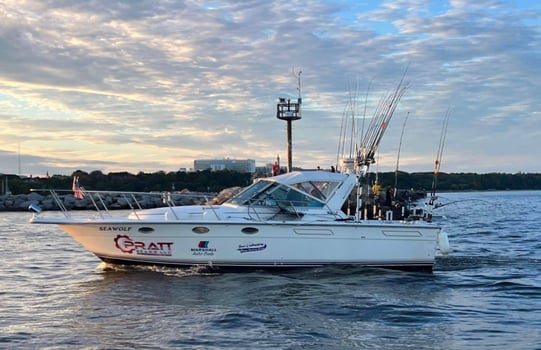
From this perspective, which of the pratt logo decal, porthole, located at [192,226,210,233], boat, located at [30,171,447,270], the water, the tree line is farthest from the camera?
the tree line

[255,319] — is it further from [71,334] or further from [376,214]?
[376,214]

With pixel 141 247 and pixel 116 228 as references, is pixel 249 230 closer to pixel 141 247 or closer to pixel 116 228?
pixel 141 247

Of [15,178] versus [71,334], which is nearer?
[71,334]

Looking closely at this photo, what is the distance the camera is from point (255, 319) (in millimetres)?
9953

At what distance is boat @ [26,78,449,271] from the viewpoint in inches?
543

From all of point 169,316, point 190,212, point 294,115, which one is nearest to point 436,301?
point 169,316

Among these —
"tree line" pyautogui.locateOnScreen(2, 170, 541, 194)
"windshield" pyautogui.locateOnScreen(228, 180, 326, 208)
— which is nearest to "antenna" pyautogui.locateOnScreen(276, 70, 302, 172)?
"windshield" pyautogui.locateOnScreen(228, 180, 326, 208)

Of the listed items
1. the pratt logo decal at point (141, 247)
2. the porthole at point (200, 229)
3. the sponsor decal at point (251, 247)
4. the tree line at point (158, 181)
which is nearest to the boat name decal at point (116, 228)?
the pratt logo decal at point (141, 247)

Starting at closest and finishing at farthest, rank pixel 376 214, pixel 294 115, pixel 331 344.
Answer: pixel 331 344 → pixel 376 214 → pixel 294 115

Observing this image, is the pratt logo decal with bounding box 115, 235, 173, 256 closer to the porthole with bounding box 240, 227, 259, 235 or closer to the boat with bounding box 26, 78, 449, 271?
the boat with bounding box 26, 78, 449, 271

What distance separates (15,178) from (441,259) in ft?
189

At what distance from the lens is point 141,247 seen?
14.0m

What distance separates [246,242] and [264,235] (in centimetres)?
41

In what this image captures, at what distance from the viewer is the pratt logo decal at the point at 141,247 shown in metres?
13.9
